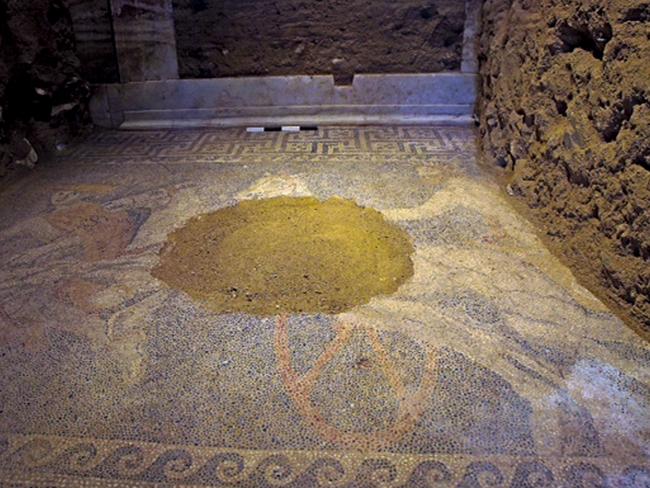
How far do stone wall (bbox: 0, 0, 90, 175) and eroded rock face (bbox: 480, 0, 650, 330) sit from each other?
2.77m

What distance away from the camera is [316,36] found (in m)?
3.91

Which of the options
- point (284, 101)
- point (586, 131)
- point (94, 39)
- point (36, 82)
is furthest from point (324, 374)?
point (94, 39)

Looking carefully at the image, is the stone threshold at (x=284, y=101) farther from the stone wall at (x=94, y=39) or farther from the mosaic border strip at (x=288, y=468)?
the mosaic border strip at (x=288, y=468)

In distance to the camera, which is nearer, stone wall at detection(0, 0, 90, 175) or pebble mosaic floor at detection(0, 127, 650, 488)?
pebble mosaic floor at detection(0, 127, 650, 488)

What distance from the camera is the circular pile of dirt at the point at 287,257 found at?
195 cm

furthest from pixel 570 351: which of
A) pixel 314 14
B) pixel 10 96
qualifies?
pixel 10 96

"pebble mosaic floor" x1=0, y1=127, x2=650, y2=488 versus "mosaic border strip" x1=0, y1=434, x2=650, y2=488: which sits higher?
"pebble mosaic floor" x1=0, y1=127, x2=650, y2=488

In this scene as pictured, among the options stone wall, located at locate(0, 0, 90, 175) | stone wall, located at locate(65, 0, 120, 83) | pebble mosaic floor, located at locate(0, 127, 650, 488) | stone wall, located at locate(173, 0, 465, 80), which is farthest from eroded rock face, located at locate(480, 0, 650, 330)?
stone wall, located at locate(0, 0, 90, 175)

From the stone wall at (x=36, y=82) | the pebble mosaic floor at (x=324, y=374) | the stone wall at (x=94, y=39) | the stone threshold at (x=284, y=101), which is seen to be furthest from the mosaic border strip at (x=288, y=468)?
the stone wall at (x=94, y=39)

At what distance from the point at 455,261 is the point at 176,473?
1309 mm

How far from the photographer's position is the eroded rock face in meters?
1.80

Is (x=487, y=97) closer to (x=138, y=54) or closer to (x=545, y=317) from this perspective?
(x=545, y=317)

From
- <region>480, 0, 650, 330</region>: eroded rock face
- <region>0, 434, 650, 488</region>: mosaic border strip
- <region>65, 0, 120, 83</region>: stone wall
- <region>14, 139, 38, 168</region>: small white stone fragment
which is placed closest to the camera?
<region>0, 434, 650, 488</region>: mosaic border strip

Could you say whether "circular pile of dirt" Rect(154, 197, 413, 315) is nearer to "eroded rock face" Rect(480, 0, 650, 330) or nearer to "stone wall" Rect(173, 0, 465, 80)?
"eroded rock face" Rect(480, 0, 650, 330)
